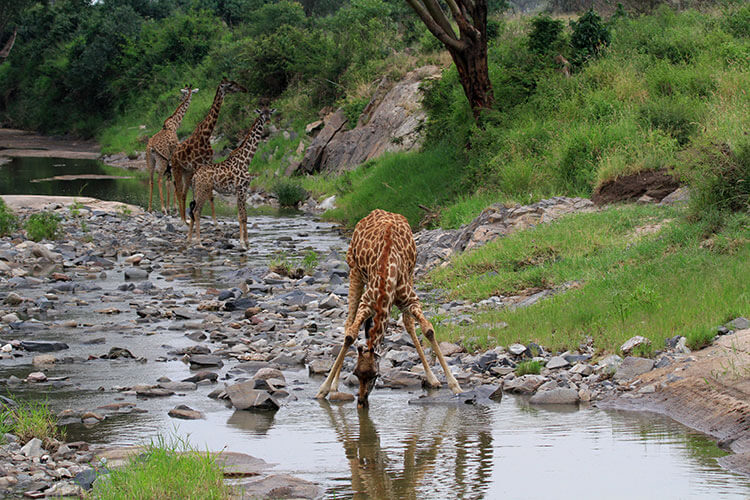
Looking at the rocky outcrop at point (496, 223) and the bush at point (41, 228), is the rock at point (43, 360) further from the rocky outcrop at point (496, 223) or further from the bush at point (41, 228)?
the bush at point (41, 228)

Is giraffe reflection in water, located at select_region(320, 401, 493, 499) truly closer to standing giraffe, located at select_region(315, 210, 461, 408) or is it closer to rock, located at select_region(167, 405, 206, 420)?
standing giraffe, located at select_region(315, 210, 461, 408)

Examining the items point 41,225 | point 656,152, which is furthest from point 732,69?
point 41,225

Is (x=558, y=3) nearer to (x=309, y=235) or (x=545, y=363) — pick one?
(x=309, y=235)

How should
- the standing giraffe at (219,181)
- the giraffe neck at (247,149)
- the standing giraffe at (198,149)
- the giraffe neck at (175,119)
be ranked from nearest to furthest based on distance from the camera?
the standing giraffe at (219,181), the giraffe neck at (247,149), the standing giraffe at (198,149), the giraffe neck at (175,119)

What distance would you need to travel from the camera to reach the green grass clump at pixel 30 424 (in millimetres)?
6996

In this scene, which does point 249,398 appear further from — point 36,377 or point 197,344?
point 197,344

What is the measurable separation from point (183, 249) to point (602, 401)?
13.2 metres

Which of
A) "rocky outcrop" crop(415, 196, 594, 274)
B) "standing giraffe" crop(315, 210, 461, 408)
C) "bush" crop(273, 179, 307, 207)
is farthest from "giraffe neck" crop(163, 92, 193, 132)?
"standing giraffe" crop(315, 210, 461, 408)

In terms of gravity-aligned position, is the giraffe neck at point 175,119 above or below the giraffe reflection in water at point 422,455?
Answer: above

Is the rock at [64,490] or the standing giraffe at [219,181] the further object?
the standing giraffe at [219,181]

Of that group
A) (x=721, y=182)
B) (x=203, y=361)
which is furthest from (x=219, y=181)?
(x=721, y=182)

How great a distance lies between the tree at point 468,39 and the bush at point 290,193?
9.45 metres

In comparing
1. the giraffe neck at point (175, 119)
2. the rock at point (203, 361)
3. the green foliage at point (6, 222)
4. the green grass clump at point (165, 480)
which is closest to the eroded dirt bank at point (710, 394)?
the green grass clump at point (165, 480)

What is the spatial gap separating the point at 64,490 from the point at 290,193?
73.9 feet
